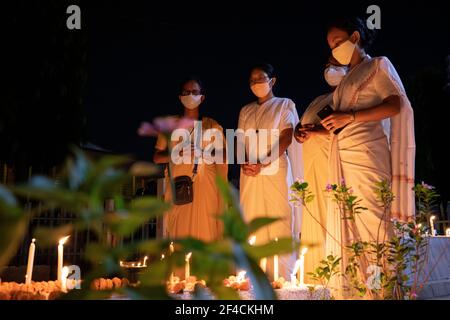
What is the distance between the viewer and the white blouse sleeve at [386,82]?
8.89 ft

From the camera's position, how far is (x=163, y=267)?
20.7 inches

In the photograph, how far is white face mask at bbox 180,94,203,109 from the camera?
13.2ft

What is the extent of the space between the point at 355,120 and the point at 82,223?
2441 millimetres

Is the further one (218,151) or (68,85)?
(68,85)

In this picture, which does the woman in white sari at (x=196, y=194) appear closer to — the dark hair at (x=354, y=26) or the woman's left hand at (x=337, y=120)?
the woman's left hand at (x=337, y=120)

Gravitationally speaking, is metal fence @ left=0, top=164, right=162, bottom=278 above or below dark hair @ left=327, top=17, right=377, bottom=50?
below

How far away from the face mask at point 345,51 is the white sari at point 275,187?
2.94 feet

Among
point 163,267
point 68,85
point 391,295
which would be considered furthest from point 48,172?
point 163,267

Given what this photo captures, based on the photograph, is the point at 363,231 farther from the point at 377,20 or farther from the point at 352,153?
the point at 377,20

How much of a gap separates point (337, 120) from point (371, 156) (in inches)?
12.2

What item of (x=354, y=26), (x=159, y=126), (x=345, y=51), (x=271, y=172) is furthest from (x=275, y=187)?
(x=159, y=126)

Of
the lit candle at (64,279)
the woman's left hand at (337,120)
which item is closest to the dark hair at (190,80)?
the woman's left hand at (337,120)

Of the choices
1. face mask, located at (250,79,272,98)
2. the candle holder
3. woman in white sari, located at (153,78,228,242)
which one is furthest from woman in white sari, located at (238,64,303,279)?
the candle holder

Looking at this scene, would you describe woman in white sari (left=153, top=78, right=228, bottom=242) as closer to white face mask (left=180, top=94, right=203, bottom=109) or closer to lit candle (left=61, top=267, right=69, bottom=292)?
white face mask (left=180, top=94, right=203, bottom=109)
